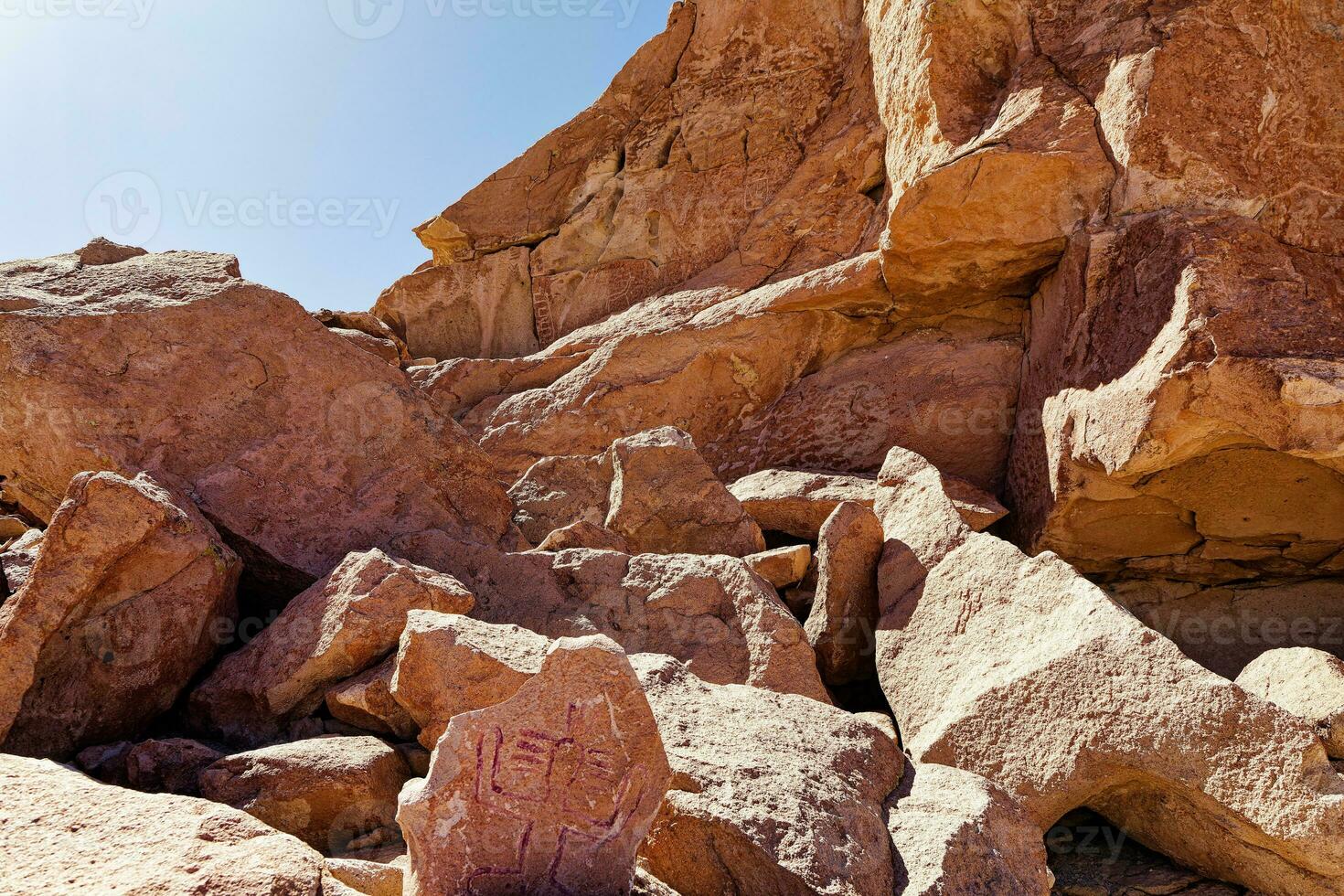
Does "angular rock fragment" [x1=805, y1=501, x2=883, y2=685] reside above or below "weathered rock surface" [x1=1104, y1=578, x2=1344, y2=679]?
above

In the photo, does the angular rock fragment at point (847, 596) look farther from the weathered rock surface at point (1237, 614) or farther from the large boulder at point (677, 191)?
the large boulder at point (677, 191)

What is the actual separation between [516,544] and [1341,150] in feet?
12.5

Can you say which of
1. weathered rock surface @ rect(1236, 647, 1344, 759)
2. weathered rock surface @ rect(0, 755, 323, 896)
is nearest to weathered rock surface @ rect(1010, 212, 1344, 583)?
weathered rock surface @ rect(1236, 647, 1344, 759)

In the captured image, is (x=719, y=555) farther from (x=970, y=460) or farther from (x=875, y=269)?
(x=875, y=269)

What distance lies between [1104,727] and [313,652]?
2.13 metres

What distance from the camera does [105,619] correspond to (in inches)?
101

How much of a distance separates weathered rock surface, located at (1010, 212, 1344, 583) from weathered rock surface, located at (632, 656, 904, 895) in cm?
195

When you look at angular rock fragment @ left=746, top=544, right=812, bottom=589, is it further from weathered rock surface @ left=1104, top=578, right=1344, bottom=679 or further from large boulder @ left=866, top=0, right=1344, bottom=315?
large boulder @ left=866, top=0, right=1344, bottom=315

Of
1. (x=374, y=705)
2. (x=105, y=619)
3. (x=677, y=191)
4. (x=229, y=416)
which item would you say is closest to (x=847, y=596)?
(x=374, y=705)

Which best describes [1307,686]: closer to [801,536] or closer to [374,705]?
[801,536]

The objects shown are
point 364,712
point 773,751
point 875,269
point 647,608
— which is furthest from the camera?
point 875,269

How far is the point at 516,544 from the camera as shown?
395 cm

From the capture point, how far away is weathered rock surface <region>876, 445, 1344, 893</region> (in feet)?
6.81

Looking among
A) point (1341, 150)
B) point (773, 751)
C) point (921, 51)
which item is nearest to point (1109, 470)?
point (1341, 150)
